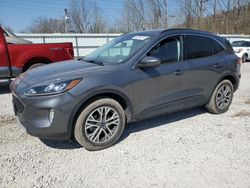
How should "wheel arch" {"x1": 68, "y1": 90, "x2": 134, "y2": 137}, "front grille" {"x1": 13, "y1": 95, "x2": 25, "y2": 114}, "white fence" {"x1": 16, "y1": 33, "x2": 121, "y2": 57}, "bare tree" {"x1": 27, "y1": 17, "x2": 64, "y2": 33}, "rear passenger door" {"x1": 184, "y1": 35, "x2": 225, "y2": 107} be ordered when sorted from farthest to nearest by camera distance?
"bare tree" {"x1": 27, "y1": 17, "x2": 64, "y2": 33}, "white fence" {"x1": 16, "y1": 33, "x2": 121, "y2": 57}, "rear passenger door" {"x1": 184, "y1": 35, "x2": 225, "y2": 107}, "front grille" {"x1": 13, "y1": 95, "x2": 25, "y2": 114}, "wheel arch" {"x1": 68, "y1": 90, "x2": 134, "y2": 137}

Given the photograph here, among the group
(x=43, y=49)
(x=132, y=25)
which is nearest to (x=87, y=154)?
(x=43, y=49)

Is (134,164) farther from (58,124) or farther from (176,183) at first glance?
(58,124)

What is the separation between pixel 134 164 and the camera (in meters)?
3.20

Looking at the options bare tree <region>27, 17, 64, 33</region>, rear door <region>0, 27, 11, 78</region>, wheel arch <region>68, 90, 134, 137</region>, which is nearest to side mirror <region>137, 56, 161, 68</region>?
wheel arch <region>68, 90, 134, 137</region>

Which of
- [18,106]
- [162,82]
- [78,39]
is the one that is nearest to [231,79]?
[162,82]

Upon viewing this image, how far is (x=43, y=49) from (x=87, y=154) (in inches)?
192

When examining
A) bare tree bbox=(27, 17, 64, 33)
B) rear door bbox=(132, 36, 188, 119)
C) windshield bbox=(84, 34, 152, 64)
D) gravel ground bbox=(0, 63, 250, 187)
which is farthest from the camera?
bare tree bbox=(27, 17, 64, 33)

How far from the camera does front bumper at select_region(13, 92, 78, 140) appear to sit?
3131 millimetres

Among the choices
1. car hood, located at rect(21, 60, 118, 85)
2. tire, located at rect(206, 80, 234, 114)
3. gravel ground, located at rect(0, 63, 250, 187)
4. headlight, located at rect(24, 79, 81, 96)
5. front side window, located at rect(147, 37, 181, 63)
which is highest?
front side window, located at rect(147, 37, 181, 63)

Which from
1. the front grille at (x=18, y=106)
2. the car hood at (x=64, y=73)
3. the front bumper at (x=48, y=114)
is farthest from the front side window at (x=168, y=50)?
the front grille at (x=18, y=106)

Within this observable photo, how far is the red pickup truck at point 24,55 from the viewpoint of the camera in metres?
6.89

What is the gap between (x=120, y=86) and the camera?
11.6ft

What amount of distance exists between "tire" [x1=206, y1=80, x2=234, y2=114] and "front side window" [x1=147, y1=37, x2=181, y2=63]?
1.30 meters

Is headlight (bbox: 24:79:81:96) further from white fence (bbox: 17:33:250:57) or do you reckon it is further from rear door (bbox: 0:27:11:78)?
white fence (bbox: 17:33:250:57)
